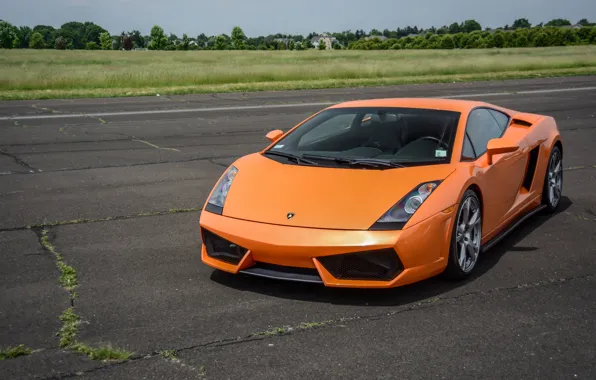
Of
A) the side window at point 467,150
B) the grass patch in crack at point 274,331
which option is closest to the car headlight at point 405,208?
the side window at point 467,150

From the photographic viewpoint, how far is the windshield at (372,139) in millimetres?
6035

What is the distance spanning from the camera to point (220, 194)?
586cm

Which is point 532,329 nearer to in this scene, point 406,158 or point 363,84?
point 406,158

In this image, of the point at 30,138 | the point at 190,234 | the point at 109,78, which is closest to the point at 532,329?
the point at 190,234

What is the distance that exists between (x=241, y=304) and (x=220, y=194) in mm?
1044

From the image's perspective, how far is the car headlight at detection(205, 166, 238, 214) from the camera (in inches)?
225

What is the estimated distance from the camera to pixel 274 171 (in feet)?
19.7

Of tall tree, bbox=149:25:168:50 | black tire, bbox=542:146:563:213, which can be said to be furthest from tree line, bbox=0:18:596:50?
black tire, bbox=542:146:563:213

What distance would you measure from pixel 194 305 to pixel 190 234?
1978 mm

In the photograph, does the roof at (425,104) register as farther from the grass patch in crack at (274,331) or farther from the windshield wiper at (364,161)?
the grass patch in crack at (274,331)

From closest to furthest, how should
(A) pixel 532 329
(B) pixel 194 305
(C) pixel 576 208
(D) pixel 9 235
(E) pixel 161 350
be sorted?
1. (E) pixel 161 350
2. (A) pixel 532 329
3. (B) pixel 194 305
4. (D) pixel 9 235
5. (C) pixel 576 208

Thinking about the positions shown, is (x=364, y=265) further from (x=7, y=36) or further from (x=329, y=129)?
(x=7, y=36)

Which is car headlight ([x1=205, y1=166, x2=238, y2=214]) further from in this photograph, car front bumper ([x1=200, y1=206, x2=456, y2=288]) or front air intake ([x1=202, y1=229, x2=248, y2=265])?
car front bumper ([x1=200, y1=206, x2=456, y2=288])

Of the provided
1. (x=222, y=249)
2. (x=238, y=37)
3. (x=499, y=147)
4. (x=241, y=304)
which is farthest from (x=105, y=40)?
(x=241, y=304)
